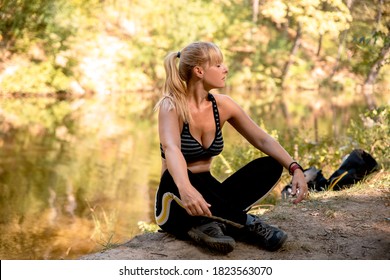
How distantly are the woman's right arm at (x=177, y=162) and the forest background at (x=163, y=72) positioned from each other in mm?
2097

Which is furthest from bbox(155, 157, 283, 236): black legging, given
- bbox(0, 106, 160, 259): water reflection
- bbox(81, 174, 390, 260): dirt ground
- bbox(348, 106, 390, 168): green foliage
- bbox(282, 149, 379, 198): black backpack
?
bbox(348, 106, 390, 168): green foliage

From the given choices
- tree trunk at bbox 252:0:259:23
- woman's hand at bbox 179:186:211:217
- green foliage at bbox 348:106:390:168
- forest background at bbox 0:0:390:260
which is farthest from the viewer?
tree trunk at bbox 252:0:259:23

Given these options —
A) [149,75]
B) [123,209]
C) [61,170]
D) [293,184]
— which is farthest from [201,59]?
[149,75]

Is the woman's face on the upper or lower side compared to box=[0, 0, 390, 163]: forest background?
upper

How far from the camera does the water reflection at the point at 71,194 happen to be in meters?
4.73

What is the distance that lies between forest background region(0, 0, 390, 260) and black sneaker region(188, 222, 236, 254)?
189 cm

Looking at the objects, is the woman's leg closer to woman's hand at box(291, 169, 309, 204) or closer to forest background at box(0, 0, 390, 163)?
woman's hand at box(291, 169, 309, 204)

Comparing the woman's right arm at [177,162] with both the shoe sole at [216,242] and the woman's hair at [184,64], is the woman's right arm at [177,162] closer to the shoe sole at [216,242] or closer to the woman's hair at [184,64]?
the woman's hair at [184,64]

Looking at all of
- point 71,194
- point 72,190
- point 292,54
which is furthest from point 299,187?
point 292,54

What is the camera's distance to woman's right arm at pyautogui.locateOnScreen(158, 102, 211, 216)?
219cm

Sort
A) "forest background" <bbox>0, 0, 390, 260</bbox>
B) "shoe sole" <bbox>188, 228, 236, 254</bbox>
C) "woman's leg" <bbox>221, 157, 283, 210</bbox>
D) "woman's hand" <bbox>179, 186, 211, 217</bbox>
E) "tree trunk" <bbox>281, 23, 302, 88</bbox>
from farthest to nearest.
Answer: "tree trunk" <bbox>281, 23, 302, 88</bbox> < "forest background" <bbox>0, 0, 390, 260</bbox> < "woman's leg" <bbox>221, 157, 283, 210</bbox> < "shoe sole" <bbox>188, 228, 236, 254</bbox> < "woman's hand" <bbox>179, 186, 211, 217</bbox>

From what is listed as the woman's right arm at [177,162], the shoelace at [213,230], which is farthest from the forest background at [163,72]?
the woman's right arm at [177,162]

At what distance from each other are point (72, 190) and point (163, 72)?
14.9 metres

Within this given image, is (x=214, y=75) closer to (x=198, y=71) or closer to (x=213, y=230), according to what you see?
(x=198, y=71)
